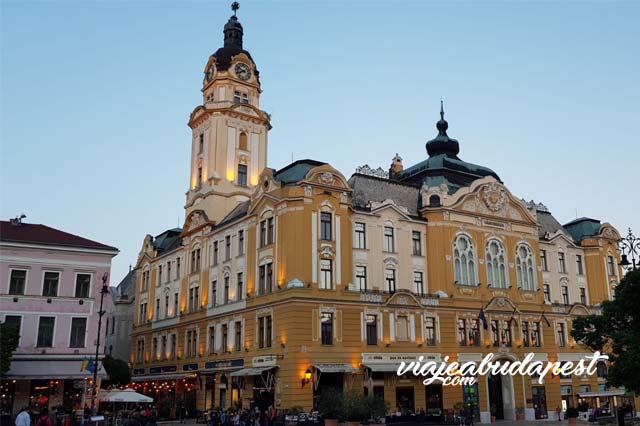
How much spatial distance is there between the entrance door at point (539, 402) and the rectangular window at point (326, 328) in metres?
19.6

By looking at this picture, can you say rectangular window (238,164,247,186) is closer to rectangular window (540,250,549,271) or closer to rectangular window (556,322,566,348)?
rectangular window (540,250,549,271)

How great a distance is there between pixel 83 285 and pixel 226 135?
23.9m

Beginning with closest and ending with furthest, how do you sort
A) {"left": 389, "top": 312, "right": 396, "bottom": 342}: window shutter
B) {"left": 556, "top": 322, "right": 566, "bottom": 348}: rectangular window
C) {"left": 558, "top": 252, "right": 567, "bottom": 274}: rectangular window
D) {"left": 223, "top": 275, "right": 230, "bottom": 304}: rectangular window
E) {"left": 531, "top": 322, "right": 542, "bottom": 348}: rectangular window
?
{"left": 389, "top": 312, "right": 396, "bottom": 342}: window shutter < {"left": 223, "top": 275, "right": 230, "bottom": 304}: rectangular window < {"left": 531, "top": 322, "right": 542, "bottom": 348}: rectangular window < {"left": 556, "top": 322, "right": 566, "bottom": 348}: rectangular window < {"left": 558, "top": 252, "right": 567, "bottom": 274}: rectangular window

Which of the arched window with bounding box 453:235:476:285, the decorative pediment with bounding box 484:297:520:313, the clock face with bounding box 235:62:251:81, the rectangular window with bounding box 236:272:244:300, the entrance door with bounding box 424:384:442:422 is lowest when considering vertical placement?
the entrance door with bounding box 424:384:442:422

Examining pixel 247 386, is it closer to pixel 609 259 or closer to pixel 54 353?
pixel 54 353

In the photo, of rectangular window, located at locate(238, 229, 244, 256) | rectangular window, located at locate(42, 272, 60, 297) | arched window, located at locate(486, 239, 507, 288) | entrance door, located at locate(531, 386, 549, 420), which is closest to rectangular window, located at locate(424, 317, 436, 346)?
arched window, located at locate(486, 239, 507, 288)

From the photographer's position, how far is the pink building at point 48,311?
1657 inches

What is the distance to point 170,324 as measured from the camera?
59719 mm

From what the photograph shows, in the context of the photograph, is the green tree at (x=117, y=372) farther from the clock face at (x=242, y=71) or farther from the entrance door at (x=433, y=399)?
the clock face at (x=242, y=71)

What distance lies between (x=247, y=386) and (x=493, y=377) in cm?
1999

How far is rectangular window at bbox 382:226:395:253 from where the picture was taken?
49094 mm

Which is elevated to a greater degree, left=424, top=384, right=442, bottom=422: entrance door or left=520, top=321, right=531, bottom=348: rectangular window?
left=520, top=321, right=531, bottom=348: rectangular window

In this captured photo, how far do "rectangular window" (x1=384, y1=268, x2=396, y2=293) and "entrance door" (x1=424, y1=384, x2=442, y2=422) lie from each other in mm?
7546

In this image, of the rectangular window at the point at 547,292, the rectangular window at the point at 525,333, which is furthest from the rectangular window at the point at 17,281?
the rectangular window at the point at 547,292
